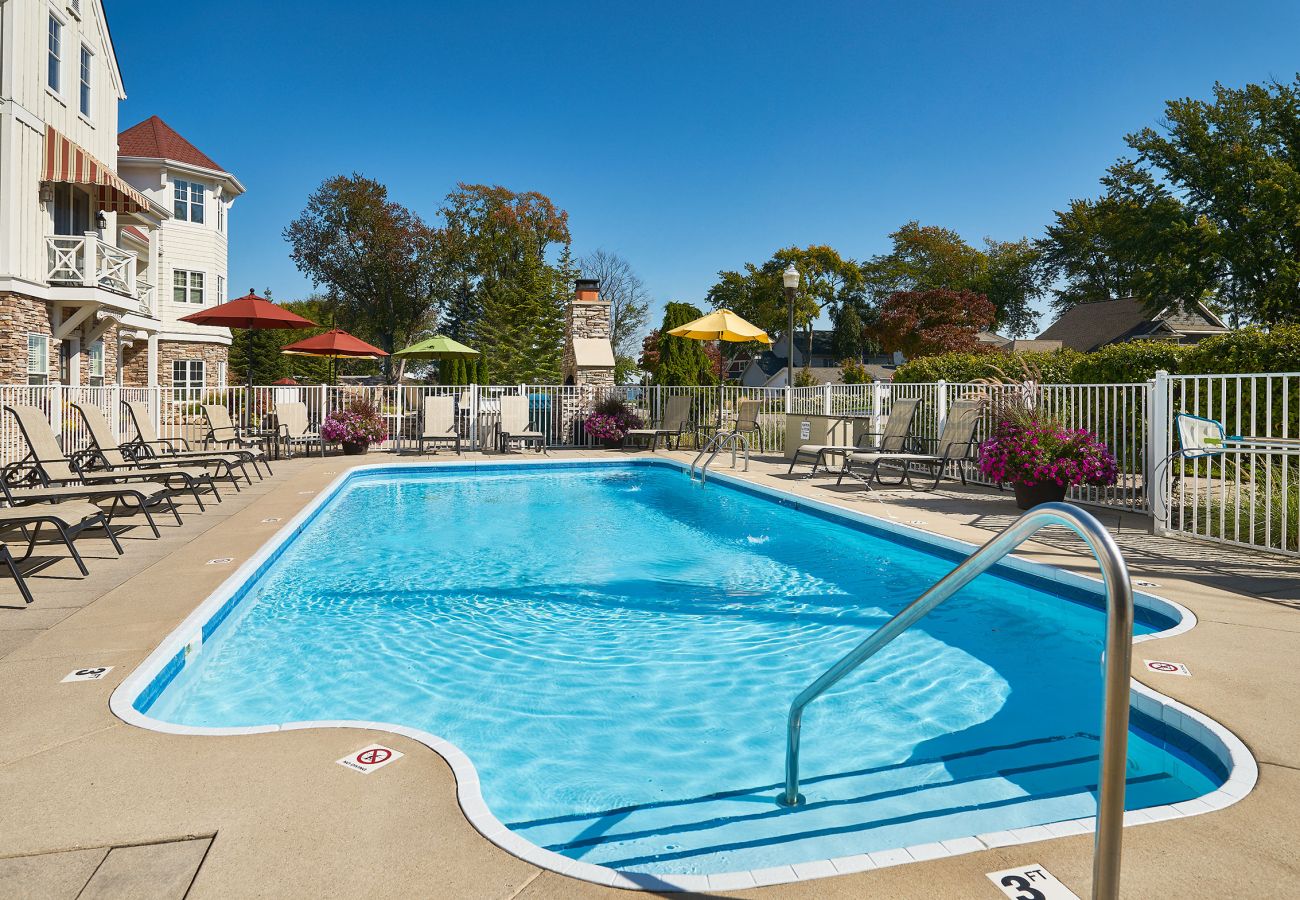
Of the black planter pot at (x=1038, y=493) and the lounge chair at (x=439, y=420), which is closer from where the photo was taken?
the black planter pot at (x=1038, y=493)

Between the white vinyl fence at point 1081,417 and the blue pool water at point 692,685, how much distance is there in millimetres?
2190

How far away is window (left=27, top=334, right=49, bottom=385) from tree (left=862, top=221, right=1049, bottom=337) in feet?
159

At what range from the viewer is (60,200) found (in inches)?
645

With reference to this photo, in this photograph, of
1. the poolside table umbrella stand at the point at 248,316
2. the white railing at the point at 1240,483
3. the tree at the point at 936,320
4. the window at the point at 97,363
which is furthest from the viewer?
the tree at the point at 936,320

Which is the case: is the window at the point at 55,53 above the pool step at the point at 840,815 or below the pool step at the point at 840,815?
above

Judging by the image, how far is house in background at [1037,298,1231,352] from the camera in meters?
32.7

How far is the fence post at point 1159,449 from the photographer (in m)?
6.75

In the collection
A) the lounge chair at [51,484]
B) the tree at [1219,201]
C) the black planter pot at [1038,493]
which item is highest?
the tree at [1219,201]

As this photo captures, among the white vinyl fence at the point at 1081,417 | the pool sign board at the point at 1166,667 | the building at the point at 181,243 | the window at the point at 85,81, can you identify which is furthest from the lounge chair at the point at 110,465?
the building at the point at 181,243

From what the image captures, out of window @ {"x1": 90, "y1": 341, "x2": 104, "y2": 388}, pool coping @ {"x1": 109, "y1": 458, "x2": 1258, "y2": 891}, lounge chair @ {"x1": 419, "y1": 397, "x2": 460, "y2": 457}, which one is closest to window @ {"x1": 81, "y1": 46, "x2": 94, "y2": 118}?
window @ {"x1": 90, "y1": 341, "x2": 104, "y2": 388}

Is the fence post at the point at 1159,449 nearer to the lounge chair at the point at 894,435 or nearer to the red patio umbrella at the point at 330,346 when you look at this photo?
the lounge chair at the point at 894,435

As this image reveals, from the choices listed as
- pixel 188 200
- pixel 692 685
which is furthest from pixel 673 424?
pixel 188 200

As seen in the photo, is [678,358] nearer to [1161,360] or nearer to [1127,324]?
[1161,360]

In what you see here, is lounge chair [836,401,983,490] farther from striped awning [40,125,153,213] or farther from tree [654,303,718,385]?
striped awning [40,125,153,213]
